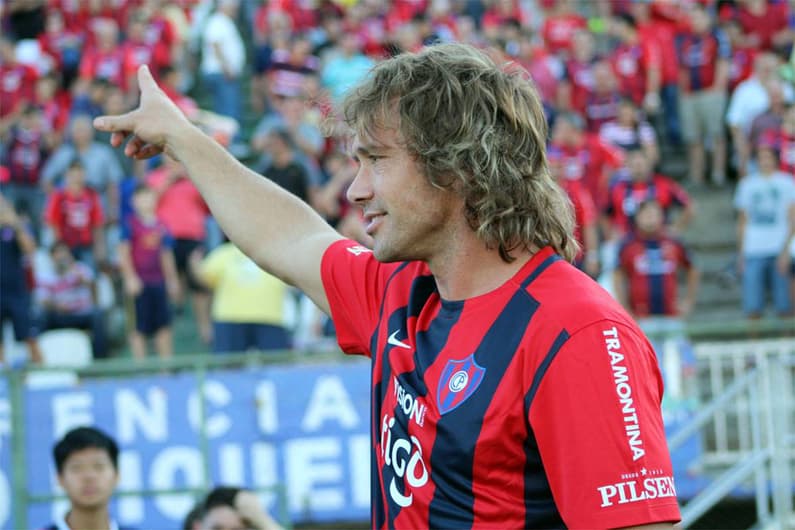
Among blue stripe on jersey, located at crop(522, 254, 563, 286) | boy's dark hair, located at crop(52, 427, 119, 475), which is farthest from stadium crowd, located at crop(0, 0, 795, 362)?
blue stripe on jersey, located at crop(522, 254, 563, 286)

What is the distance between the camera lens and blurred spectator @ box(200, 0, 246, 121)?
Answer: 15.2 meters

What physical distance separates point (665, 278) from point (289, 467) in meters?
4.01

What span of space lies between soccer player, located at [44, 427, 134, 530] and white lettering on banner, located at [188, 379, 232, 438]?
2.36 meters

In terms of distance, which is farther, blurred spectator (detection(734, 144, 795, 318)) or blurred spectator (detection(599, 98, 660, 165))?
blurred spectator (detection(599, 98, 660, 165))

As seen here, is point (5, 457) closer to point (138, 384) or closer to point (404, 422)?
point (138, 384)

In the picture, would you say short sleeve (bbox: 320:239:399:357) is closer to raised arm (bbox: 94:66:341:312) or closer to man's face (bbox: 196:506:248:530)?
raised arm (bbox: 94:66:341:312)

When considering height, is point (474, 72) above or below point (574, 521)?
above

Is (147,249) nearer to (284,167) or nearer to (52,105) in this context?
(284,167)

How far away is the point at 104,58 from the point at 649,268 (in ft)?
22.7

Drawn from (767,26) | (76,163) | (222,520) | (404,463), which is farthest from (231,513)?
(767,26)

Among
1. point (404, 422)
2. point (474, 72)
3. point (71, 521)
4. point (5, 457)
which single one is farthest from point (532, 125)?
point (5, 457)

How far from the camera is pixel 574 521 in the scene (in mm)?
2539

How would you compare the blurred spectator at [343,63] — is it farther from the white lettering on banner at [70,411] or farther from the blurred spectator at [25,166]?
the white lettering on banner at [70,411]

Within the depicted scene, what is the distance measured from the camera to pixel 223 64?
15109 millimetres
